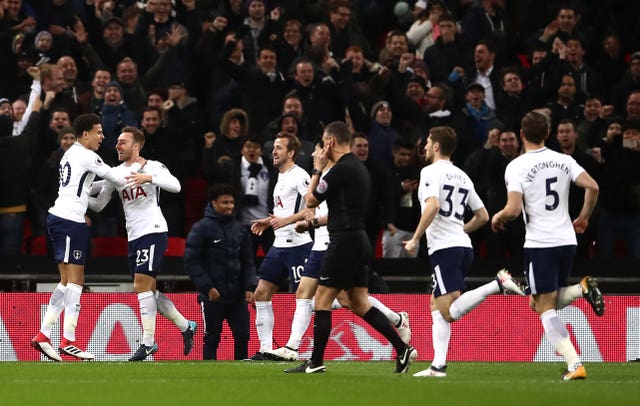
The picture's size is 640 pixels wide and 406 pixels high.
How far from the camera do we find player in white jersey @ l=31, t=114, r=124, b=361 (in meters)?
15.8

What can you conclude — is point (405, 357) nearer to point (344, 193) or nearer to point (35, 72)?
point (344, 193)

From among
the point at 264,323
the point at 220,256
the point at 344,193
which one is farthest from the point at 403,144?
the point at 344,193

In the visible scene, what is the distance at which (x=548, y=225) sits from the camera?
12719 millimetres

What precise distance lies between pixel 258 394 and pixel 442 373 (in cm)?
259

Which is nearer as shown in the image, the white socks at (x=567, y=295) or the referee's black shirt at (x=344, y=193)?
the white socks at (x=567, y=295)

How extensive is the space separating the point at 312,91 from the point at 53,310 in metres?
6.56

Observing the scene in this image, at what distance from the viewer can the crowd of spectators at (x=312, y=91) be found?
19.8 m

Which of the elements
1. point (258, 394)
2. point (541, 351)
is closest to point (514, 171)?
point (258, 394)

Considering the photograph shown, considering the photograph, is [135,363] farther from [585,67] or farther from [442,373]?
[585,67]

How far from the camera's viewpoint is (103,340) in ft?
59.4

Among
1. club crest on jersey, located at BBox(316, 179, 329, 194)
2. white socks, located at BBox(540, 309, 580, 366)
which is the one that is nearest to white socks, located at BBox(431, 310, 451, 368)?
white socks, located at BBox(540, 309, 580, 366)

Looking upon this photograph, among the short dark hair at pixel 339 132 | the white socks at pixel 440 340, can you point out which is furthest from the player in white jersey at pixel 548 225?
the short dark hair at pixel 339 132

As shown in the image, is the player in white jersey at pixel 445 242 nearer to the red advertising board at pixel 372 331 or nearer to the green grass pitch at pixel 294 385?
the green grass pitch at pixel 294 385

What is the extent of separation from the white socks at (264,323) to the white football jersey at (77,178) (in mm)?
2419
